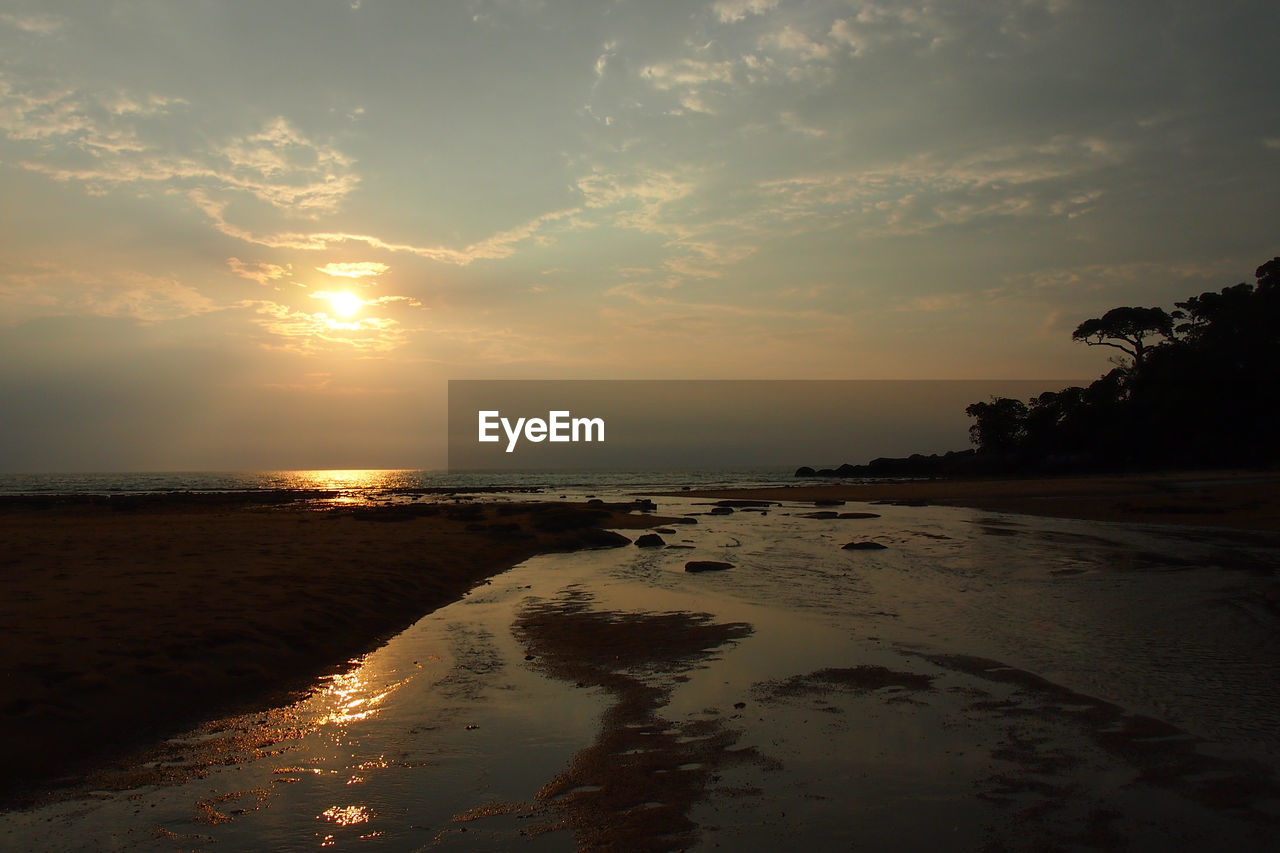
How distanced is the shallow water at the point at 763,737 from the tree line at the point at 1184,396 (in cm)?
7595

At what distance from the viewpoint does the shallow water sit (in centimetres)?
553

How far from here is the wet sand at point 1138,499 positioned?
32.1 m

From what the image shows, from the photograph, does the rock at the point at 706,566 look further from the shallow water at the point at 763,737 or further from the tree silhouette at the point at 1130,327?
the tree silhouette at the point at 1130,327

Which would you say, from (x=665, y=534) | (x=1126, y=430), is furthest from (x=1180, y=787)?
(x=1126, y=430)

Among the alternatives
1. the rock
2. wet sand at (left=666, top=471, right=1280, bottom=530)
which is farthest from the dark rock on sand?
wet sand at (left=666, top=471, right=1280, bottom=530)

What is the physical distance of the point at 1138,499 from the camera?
41.9m

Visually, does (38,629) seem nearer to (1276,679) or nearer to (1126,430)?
(1276,679)

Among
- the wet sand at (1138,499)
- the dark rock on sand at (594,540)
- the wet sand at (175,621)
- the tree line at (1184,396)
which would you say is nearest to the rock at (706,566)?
the wet sand at (175,621)

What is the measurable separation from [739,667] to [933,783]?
4.21m

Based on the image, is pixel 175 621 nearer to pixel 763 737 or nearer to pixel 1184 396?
pixel 763 737

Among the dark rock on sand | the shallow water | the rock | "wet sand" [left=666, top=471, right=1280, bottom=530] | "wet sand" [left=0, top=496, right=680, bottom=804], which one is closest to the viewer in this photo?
the shallow water

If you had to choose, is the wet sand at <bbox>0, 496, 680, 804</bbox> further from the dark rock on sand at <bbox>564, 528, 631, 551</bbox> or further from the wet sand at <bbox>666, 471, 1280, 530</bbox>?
the wet sand at <bbox>666, 471, 1280, 530</bbox>

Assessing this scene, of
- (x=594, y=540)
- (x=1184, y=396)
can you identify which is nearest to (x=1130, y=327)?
(x=1184, y=396)

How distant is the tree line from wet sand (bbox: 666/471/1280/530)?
18.8 metres
